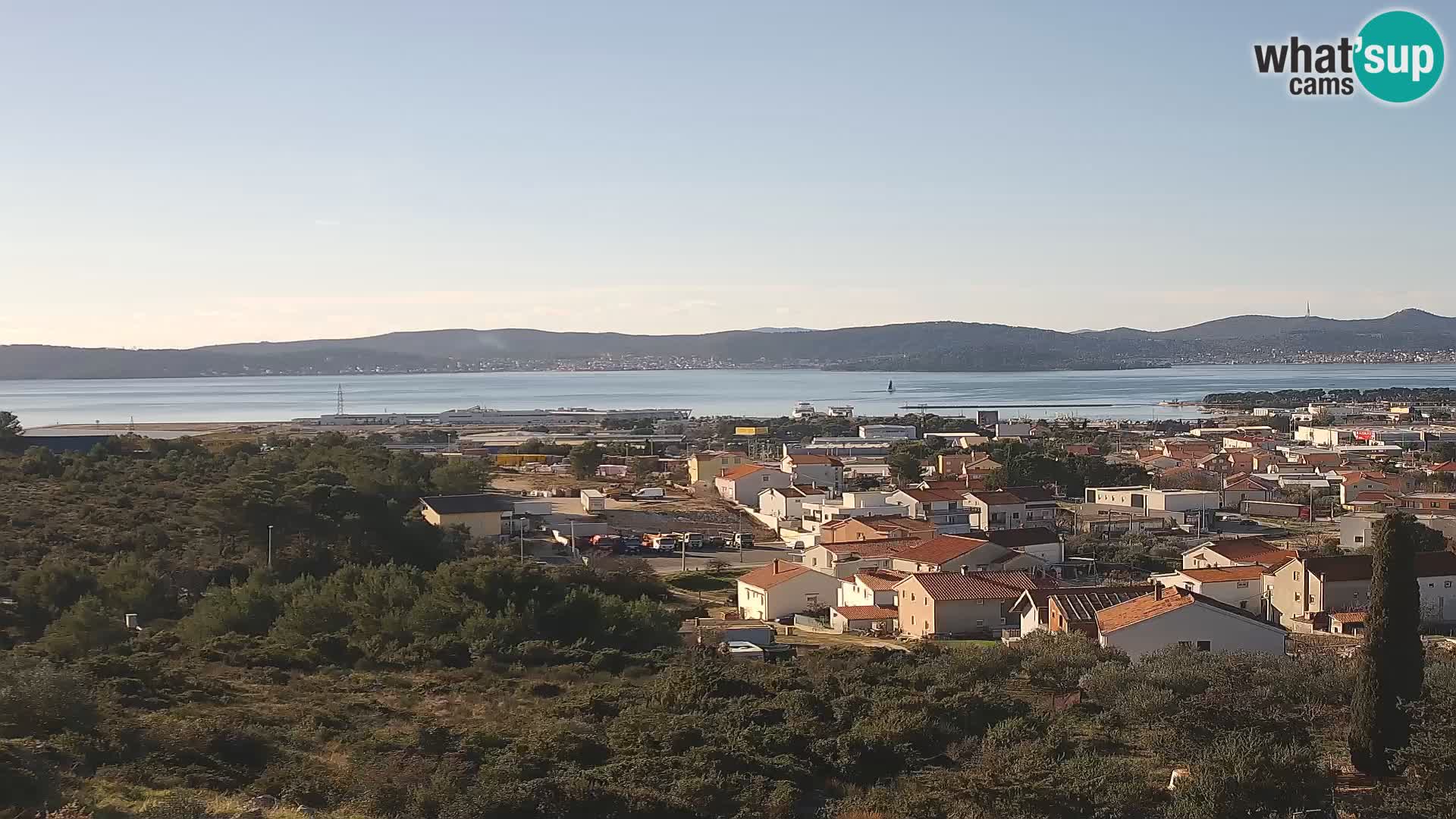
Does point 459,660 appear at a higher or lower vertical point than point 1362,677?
Result: lower

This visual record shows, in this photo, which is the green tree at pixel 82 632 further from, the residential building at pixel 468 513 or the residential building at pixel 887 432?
the residential building at pixel 887 432

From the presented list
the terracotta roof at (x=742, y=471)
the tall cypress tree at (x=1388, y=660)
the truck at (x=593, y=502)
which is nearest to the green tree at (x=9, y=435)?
the truck at (x=593, y=502)

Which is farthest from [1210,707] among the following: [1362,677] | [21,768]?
[21,768]

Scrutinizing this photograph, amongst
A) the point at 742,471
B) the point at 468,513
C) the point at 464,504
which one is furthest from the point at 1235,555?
the point at 742,471

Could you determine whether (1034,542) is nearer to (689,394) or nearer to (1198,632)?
(1198,632)

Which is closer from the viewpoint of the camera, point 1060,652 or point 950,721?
point 950,721

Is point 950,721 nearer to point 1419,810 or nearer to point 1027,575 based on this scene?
point 1419,810
